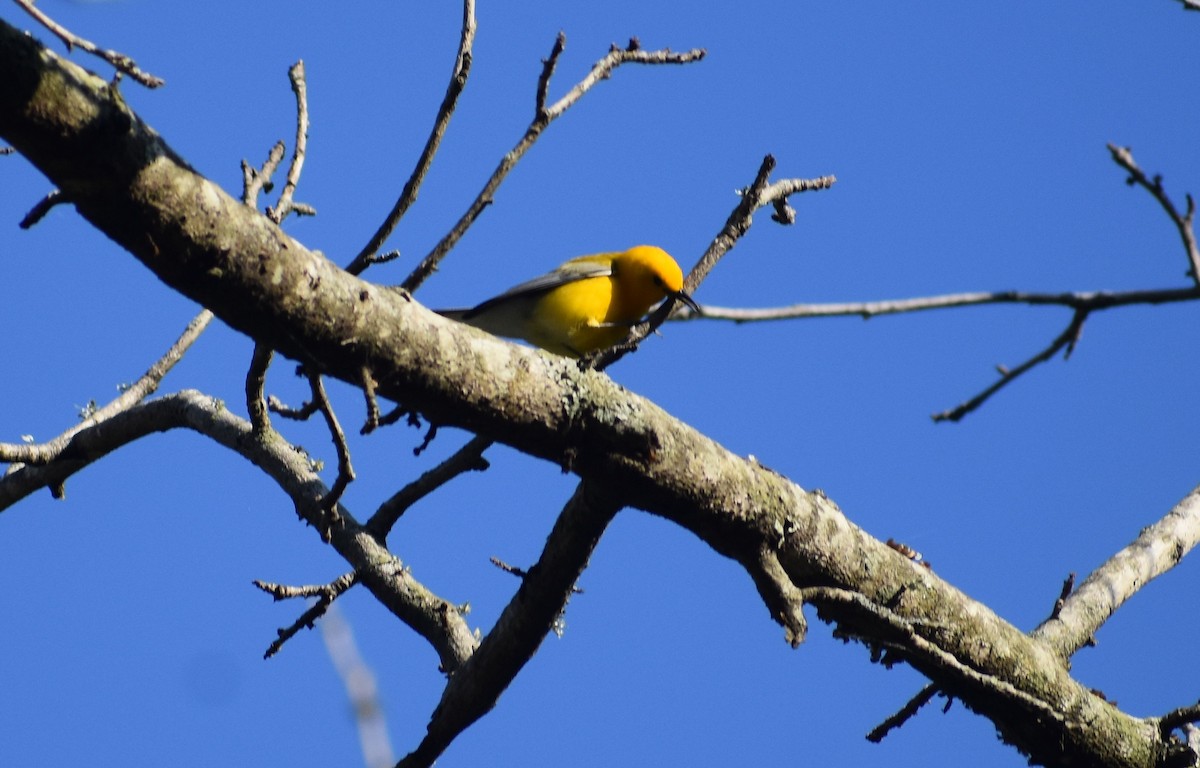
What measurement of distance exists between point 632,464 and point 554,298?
346 cm

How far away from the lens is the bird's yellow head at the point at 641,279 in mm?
6906

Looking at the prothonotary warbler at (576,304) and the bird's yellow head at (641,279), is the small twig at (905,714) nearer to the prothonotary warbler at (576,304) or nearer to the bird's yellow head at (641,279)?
the prothonotary warbler at (576,304)

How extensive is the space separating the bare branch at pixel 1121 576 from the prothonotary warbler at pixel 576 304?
264 cm

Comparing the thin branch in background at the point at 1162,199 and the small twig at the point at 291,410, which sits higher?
the small twig at the point at 291,410

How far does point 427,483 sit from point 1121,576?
3.02 meters

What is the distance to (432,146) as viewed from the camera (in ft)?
11.3

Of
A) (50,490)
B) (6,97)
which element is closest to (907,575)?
(6,97)

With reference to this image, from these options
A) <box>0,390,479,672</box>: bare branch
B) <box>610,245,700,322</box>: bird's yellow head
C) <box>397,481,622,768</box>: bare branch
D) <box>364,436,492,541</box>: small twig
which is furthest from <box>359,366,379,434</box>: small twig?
<box>610,245,700,322</box>: bird's yellow head

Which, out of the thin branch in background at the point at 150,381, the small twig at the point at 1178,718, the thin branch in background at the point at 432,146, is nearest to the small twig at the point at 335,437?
the thin branch in background at the point at 432,146

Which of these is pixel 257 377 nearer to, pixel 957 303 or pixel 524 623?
pixel 524 623

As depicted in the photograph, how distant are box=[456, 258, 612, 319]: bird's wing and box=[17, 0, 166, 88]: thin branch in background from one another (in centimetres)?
372

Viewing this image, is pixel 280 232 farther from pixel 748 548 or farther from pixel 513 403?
pixel 748 548

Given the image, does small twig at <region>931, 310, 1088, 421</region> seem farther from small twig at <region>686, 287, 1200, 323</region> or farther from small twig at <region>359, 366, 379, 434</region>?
small twig at <region>359, 366, 379, 434</region>

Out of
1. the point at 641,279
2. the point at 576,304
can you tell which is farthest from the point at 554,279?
→ the point at 641,279
